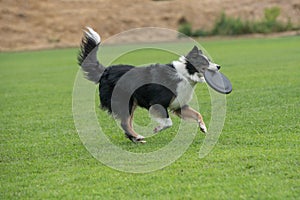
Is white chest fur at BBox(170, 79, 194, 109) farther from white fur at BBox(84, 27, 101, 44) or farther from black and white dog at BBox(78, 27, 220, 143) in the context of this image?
white fur at BBox(84, 27, 101, 44)

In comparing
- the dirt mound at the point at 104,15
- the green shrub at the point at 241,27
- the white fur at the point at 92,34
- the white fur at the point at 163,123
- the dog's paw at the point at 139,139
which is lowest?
the dirt mound at the point at 104,15

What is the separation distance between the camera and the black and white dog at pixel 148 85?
25.2ft

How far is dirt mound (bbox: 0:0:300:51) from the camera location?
39.9 m

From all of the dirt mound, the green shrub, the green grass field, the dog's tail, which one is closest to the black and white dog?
the dog's tail

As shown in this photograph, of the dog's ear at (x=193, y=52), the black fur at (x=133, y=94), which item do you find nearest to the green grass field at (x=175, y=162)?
the black fur at (x=133, y=94)

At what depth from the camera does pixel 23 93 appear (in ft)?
48.5

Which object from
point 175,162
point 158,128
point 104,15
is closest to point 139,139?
point 158,128

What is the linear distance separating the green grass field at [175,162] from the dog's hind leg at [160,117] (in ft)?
0.61

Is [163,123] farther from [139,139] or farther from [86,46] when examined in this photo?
[86,46]

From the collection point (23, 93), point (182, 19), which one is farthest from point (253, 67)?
point (182, 19)

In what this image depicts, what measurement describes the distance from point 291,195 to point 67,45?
111ft

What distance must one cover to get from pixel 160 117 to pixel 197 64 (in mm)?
855

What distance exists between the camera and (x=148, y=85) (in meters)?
7.84

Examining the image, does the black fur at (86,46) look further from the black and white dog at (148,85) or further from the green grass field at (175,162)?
the green grass field at (175,162)
